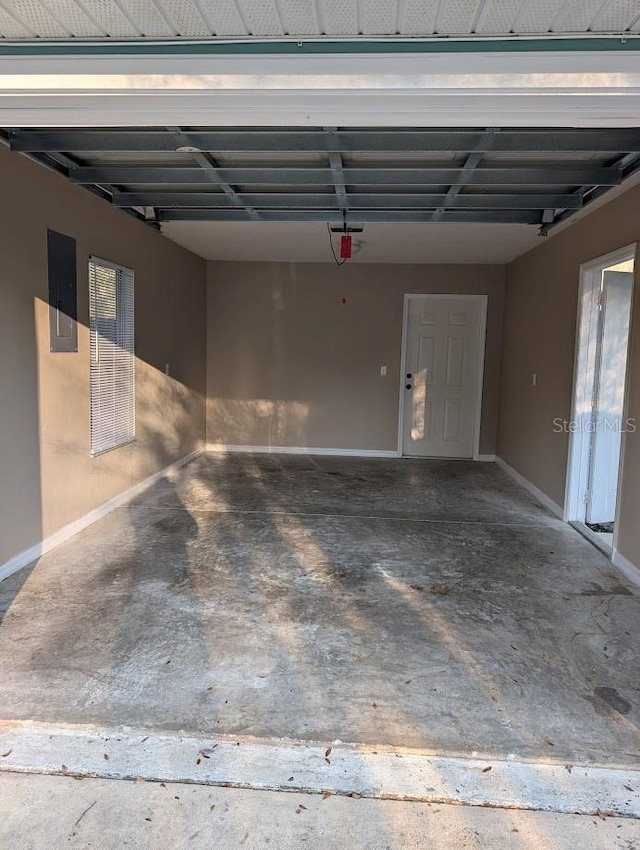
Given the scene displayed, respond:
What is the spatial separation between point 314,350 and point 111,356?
10.1 ft

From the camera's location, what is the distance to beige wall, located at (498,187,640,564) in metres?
3.46

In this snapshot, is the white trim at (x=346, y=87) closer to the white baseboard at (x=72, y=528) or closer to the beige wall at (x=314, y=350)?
the white baseboard at (x=72, y=528)

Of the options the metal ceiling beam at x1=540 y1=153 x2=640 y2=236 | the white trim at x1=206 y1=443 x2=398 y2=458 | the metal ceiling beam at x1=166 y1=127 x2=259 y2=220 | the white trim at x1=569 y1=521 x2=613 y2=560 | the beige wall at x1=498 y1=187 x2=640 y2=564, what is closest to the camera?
the metal ceiling beam at x1=166 y1=127 x2=259 y2=220

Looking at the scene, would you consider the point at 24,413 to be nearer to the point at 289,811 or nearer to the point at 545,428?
the point at 289,811

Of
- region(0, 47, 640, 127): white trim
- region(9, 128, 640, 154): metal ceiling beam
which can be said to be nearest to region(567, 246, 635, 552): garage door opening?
region(9, 128, 640, 154): metal ceiling beam

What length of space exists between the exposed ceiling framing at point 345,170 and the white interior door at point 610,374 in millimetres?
673

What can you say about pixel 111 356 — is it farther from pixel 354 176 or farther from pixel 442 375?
pixel 442 375

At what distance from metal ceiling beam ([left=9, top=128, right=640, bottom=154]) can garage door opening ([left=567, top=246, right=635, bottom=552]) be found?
1352mm

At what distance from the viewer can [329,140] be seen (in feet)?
9.48

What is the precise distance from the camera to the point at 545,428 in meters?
5.09

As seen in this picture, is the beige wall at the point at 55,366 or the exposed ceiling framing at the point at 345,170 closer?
the exposed ceiling framing at the point at 345,170

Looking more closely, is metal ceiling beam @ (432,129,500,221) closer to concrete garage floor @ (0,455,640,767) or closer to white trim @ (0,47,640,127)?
white trim @ (0,47,640,127)

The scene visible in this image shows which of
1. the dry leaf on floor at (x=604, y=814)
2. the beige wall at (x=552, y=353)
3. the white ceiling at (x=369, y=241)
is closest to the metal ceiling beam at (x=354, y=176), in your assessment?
the beige wall at (x=552, y=353)

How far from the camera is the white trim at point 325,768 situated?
1709 mm
